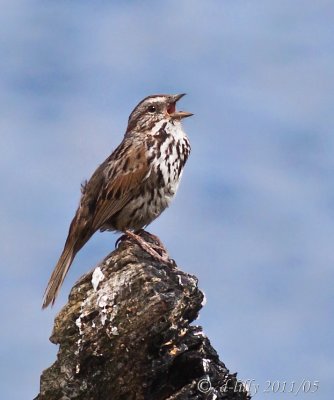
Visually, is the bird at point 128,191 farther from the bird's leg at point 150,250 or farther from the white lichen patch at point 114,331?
the white lichen patch at point 114,331

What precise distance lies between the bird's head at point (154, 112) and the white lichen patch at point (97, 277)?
4.59 m

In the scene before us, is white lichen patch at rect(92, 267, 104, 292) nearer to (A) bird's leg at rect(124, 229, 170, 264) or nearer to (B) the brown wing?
(A) bird's leg at rect(124, 229, 170, 264)

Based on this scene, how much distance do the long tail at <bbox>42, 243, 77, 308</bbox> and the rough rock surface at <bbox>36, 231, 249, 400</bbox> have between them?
3186 millimetres

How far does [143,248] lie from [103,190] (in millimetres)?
2814

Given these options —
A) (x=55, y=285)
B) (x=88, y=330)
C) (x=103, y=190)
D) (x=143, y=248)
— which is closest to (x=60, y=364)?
(x=88, y=330)

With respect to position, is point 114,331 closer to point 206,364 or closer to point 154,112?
point 206,364

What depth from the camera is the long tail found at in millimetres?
12953

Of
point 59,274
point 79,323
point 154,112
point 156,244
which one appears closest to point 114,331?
point 79,323

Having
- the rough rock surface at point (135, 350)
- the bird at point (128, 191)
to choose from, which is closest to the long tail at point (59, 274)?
the bird at point (128, 191)

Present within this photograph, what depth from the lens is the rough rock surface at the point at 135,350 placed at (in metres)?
9.06

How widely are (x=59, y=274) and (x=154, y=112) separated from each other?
2.80m

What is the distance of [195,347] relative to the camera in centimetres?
938

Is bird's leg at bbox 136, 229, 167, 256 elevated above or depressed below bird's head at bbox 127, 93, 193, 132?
below

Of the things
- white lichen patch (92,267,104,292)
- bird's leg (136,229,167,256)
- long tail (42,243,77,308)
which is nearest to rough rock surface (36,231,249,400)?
white lichen patch (92,267,104,292)
